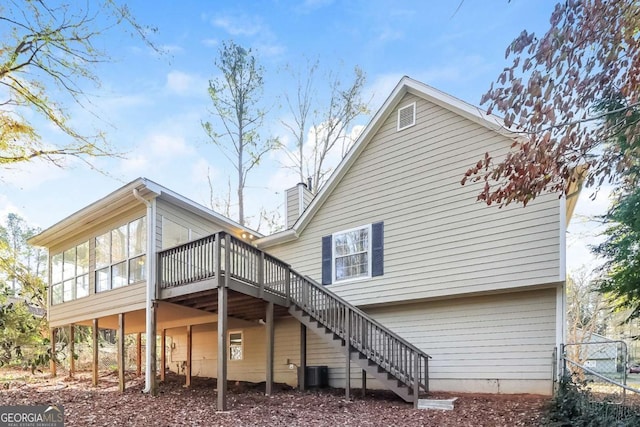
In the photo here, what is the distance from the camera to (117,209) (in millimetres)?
11039

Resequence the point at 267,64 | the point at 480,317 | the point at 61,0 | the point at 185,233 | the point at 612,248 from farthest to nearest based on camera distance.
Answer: the point at 267,64, the point at 185,233, the point at 480,317, the point at 612,248, the point at 61,0

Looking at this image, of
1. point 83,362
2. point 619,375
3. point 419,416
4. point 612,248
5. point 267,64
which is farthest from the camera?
point 267,64

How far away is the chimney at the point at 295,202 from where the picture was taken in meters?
13.3

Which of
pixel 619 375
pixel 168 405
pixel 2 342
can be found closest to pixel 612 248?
pixel 619 375

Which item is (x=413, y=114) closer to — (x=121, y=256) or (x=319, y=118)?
(x=121, y=256)

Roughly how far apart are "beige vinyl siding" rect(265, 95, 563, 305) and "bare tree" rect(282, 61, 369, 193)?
9.64 meters

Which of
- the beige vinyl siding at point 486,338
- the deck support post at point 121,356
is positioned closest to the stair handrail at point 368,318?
the beige vinyl siding at point 486,338

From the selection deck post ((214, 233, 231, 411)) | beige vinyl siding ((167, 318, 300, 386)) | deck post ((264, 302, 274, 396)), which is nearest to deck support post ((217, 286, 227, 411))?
deck post ((214, 233, 231, 411))

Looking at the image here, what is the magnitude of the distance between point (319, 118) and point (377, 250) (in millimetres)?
12269

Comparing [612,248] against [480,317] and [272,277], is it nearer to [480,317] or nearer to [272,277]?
[480,317]

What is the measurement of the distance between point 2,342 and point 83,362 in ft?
36.9

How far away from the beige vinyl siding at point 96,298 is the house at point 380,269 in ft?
0.17

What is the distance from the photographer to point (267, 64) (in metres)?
21.1

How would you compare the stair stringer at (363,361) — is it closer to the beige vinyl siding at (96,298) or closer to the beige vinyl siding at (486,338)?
A: the beige vinyl siding at (486,338)
